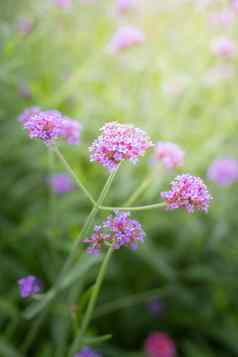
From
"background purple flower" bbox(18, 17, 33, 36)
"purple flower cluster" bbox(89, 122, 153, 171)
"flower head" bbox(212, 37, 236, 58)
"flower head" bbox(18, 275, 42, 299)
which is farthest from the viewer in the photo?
"flower head" bbox(212, 37, 236, 58)

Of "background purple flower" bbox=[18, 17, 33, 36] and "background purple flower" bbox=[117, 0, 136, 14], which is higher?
"background purple flower" bbox=[117, 0, 136, 14]

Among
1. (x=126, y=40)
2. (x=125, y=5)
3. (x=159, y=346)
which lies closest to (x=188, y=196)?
(x=159, y=346)

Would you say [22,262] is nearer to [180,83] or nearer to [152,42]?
[180,83]

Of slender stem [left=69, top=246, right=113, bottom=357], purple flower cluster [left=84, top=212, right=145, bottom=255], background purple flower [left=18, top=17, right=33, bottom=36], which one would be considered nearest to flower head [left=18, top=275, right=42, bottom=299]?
slender stem [left=69, top=246, right=113, bottom=357]

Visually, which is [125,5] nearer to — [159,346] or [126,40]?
[126,40]

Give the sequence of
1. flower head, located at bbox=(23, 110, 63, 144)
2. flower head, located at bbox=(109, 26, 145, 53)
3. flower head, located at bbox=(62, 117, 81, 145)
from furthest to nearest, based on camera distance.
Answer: flower head, located at bbox=(109, 26, 145, 53), flower head, located at bbox=(62, 117, 81, 145), flower head, located at bbox=(23, 110, 63, 144)

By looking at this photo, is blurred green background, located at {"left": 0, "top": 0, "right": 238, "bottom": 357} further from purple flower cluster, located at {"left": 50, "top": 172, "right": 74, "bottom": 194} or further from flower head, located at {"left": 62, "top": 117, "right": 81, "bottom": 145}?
flower head, located at {"left": 62, "top": 117, "right": 81, "bottom": 145}

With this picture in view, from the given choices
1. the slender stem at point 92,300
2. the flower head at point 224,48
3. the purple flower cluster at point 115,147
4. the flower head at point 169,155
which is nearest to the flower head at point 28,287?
the slender stem at point 92,300
